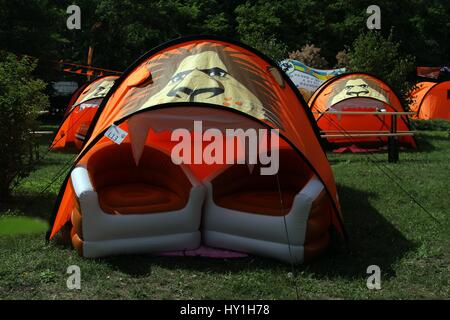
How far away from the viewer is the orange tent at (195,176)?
5172 millimetres

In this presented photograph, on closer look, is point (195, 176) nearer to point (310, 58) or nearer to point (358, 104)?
point (358, 104)

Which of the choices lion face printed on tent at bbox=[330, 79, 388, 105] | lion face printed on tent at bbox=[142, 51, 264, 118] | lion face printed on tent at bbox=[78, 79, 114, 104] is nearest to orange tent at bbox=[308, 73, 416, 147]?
lion face printed on tent at bbox=[330, 79, 388, 105]

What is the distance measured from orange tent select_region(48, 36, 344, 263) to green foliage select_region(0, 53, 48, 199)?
5.50ft

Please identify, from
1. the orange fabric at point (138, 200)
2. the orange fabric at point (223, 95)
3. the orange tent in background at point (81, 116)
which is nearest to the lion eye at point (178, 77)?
the orange fabric at point (223, 95)

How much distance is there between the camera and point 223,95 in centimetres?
532

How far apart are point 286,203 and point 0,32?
52.3ft

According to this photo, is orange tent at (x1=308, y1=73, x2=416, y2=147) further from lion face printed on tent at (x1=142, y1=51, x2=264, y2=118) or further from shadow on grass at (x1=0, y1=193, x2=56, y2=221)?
lion face printed on tent at (x1=142, y1=51, x2=264, y2=118)

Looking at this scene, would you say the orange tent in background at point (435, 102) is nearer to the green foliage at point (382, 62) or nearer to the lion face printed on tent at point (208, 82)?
the green foliage at point (382, 62)

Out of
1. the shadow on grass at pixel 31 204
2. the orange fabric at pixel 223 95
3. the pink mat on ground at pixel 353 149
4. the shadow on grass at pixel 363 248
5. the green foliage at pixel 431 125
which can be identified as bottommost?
the green foliage at pixel 431 125

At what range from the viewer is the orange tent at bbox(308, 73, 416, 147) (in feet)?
43.4

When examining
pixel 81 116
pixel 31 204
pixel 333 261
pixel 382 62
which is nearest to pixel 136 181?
pixel 31 204

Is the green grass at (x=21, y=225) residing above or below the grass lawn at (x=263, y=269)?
below

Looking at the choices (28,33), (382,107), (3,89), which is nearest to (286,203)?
(3,89)

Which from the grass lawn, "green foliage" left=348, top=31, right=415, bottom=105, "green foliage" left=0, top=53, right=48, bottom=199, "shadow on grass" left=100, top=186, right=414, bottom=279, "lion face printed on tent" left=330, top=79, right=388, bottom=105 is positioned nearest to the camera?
the grass lawn
